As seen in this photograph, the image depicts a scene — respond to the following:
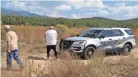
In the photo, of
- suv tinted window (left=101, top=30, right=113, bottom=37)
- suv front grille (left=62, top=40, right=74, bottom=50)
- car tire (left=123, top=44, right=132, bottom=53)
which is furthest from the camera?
car tire (left=123, top=44, right=132, bottom=53)

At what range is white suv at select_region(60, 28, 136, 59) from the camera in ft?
54.9

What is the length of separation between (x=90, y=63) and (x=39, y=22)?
8411 cm

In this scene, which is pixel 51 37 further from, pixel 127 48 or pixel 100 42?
pixel 127 48

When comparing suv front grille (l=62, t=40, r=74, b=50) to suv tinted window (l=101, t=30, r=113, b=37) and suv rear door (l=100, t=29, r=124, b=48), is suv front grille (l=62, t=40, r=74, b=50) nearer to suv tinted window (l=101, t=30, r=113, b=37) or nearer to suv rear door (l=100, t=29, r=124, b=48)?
suv rear door (l=100, t=29, r=124, b=48)

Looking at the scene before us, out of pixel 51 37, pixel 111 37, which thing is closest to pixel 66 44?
pixel 51 37

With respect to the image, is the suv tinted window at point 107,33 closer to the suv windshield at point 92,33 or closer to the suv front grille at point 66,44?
the suv windshield at point 92,33

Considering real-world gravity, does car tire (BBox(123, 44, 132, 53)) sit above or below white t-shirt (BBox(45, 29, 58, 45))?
below

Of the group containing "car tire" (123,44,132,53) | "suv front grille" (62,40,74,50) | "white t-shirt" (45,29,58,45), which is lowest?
"car tire" (123,44,132,53)

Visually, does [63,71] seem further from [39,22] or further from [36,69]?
[39,22]

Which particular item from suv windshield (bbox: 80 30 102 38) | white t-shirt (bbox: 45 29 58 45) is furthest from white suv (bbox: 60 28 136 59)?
white t-shirt (bbox: 45 29 58 45)

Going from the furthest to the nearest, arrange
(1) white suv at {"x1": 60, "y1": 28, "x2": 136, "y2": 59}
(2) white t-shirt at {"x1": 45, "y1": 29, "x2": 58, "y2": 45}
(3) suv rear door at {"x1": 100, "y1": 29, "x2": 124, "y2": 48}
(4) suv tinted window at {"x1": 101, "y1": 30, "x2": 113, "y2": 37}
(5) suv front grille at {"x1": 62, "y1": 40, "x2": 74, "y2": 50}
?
1. (4) suv tinted window at {"x1": 101, "y1": 30, "x2": 113, "y2": 37}
2. (3) suv rear door at {"x1": 100, "y1": 29, "x2": 124, "y2": 48}
3. (5) suv front grille at {"x1": 62, "y1": 40, "x2": 74, "y2": 50}
4. (1) white suv at {"x1": 60, "y1": 28, "x2": 136, "y2": 59}
5. (2) white t-shirt at {"x1": 45, "y1": 29, "x2": 58, "y2": 45}

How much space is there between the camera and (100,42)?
17.4 metres

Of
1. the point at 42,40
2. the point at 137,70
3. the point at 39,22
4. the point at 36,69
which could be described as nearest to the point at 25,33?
the point at 42,40

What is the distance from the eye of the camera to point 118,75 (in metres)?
9.98
